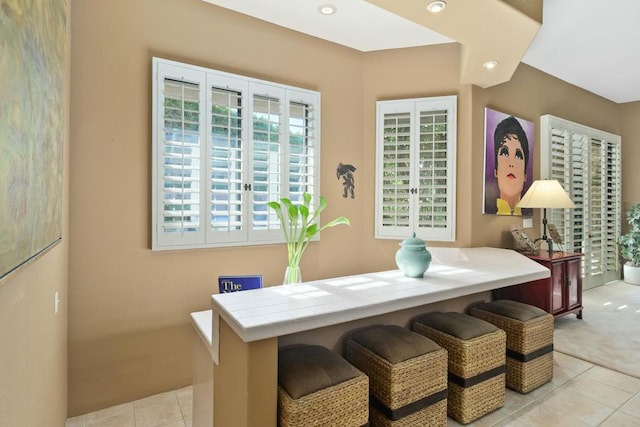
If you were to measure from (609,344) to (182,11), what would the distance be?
4.78m

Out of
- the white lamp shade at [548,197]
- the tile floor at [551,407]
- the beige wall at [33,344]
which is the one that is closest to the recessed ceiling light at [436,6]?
the beige wall at [33,344]

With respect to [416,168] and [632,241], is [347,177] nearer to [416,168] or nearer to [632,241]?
[416,168]

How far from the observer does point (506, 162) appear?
401cm

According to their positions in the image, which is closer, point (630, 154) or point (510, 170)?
point (510, 170)

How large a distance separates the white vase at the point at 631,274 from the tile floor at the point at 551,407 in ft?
12.8

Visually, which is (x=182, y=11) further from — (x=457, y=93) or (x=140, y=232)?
(x=457, y=93)

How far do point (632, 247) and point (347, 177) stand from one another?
5027mm

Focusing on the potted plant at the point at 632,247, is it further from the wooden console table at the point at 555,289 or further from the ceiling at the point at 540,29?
the wooden console table at the point at 555,289

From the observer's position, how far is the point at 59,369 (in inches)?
77.9

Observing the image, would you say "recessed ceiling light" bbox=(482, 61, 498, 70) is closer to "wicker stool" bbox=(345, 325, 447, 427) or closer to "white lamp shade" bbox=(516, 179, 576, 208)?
"white lamp shade" bbox=(516, 179, 576, 208)

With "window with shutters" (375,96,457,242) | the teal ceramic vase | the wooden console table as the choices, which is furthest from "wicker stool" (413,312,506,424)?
"window with shutters" (375,96,457,242)

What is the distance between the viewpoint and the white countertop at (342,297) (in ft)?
4.27

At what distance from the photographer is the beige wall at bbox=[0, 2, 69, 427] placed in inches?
37.8

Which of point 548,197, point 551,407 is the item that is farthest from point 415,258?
point 548,197
